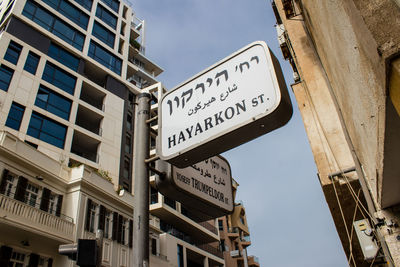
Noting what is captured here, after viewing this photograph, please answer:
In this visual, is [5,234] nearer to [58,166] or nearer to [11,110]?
[58,166]

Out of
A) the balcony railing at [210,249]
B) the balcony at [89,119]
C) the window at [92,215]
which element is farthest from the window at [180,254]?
the window at [92,215]

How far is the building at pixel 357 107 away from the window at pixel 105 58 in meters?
24.2

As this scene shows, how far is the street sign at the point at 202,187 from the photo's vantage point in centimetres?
279

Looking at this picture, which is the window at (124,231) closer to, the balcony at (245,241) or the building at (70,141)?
the building at (70,141)

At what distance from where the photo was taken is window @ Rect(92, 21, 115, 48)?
31244 millimetres

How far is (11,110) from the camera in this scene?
1955 cm

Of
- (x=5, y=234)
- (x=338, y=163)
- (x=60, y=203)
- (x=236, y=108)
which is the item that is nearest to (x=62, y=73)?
(x=60, y=203)

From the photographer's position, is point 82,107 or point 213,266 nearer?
point 82,107

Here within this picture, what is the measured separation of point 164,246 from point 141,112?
24.2 m

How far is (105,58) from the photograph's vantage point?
101ft

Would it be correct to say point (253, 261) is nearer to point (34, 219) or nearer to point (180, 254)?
point (180, 254)

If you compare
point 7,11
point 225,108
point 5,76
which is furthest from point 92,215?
point 7,11

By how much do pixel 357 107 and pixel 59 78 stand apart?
2546cm

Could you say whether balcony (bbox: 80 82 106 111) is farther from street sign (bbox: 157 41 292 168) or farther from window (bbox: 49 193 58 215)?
street sign (bbox: 157 41 292 168)
